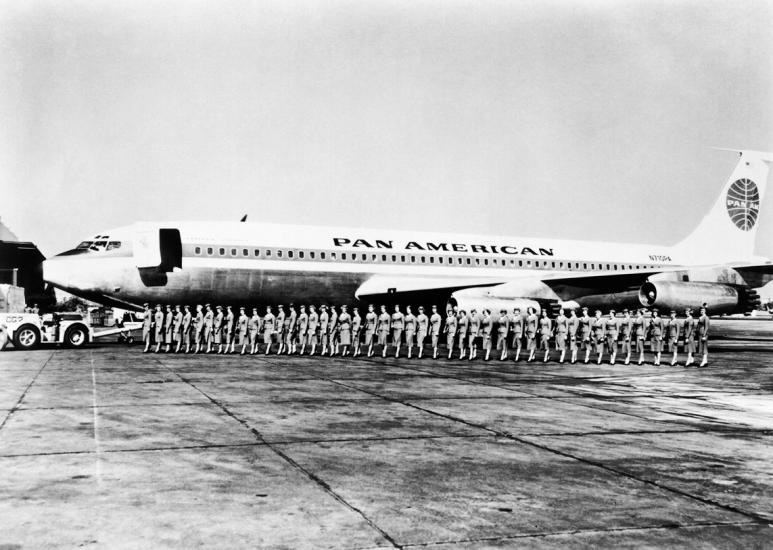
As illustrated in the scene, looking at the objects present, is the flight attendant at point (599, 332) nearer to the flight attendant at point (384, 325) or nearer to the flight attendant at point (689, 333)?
the flight attendant at point (689, 333)

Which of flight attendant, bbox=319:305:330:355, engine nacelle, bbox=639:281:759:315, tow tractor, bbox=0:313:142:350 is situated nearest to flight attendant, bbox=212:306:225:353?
flight attendant, bbox=319:305:330:355

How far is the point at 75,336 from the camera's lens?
2103 centimetres

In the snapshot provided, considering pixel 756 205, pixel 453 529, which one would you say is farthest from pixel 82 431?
pixel 756 205

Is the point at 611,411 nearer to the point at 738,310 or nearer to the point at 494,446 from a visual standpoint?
the point at 494,446

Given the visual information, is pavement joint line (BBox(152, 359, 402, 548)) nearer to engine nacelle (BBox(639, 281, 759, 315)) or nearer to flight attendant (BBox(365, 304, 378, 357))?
flight attendant (BBox(365, 304, 378, 357))

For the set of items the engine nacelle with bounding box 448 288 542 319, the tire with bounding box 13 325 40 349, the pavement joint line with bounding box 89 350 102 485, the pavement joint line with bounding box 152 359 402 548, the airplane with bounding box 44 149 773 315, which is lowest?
the pavement joint line with bounding box 89 350 102 485

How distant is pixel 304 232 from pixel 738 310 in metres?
15.6

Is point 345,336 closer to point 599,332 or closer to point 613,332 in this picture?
point 599,332

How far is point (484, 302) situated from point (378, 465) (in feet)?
53.7

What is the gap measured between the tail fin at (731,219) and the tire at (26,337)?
2575cm

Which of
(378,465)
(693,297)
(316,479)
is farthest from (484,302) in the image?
(316,479)

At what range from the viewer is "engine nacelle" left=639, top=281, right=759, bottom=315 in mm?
23484

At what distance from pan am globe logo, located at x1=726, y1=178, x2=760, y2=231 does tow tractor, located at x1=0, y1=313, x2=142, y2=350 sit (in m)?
27.1

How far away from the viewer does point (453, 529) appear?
441 centimetres
